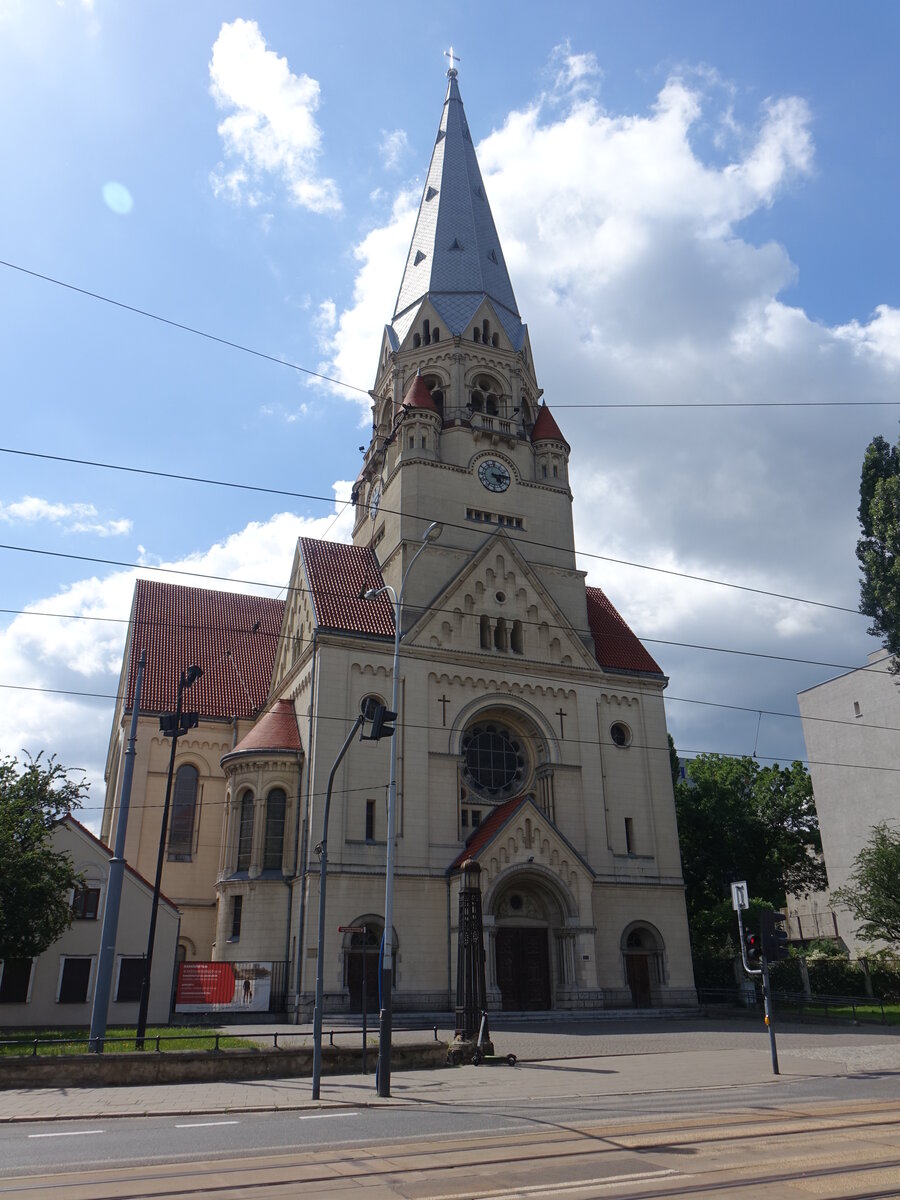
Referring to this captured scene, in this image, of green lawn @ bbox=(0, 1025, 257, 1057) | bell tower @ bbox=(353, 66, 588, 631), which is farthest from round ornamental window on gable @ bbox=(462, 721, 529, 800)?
green lawn @ bbox=(0, 1025, 257, 1057)

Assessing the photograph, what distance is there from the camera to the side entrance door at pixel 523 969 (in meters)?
34.1

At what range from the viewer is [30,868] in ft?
76.2

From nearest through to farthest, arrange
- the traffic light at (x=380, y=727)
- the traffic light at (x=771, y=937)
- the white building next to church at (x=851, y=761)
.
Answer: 1. the traffic light at (x=380, y=727)
2. the traffic light at (x=771, y=937)
3. the white building next to church at (x=851, y=761)

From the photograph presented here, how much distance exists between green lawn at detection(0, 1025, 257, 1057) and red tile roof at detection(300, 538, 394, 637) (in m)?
16.0

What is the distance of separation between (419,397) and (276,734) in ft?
57.5

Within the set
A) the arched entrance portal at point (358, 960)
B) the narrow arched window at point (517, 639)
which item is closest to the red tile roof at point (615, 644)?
the narrow arched window at point (517, 639)

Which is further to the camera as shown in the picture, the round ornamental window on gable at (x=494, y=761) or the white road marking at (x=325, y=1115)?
the round ornamental window on gable at (x=494, y=761)

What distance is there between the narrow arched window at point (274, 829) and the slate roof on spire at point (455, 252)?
1016 inches

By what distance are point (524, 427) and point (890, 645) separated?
22.4m

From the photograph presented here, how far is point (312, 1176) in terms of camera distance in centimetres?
933

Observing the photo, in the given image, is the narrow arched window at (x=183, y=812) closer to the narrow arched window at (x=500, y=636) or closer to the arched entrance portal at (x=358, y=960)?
the arched entrance portal at (x=358, y=960)

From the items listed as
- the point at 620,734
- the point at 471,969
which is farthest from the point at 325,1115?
the point at 620,734

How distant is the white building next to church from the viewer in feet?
155

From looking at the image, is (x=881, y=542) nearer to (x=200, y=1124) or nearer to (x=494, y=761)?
(x=494, y=761)
